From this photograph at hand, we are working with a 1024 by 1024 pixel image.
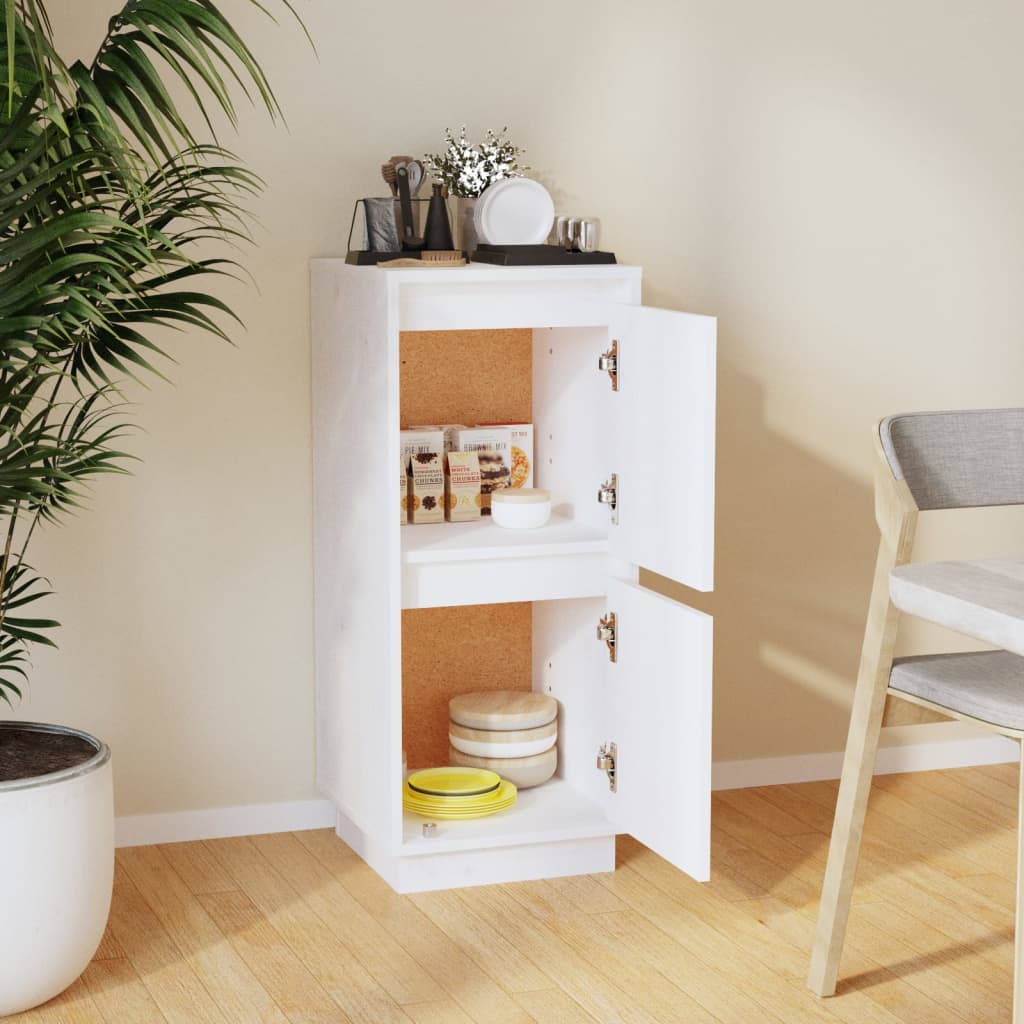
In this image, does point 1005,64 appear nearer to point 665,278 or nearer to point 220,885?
point 665,278

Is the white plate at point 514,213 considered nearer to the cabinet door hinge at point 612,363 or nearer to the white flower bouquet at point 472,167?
the white flower bouquet at point 472,167

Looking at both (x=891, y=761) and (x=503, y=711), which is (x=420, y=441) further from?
(x=891, y=761)

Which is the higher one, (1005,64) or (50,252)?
(1005,64)

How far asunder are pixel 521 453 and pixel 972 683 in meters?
1.16

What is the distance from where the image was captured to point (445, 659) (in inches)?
128

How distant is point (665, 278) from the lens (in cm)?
329

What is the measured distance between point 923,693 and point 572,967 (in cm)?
74

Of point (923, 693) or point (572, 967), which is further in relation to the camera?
point (572, 967)

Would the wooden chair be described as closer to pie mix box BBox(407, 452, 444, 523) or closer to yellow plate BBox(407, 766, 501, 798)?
yellow plate BBox(407, 766, 501, 798)

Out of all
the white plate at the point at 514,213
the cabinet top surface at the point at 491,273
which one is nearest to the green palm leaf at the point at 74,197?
the cabinet top surface at the point at 491,273

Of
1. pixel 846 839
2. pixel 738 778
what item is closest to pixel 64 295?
pixel 846 839

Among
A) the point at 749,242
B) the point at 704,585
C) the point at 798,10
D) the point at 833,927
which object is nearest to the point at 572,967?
the point at 833,927

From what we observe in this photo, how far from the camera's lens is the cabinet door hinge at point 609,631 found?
2838mm

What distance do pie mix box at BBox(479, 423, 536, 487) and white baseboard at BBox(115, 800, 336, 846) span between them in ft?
2.52
